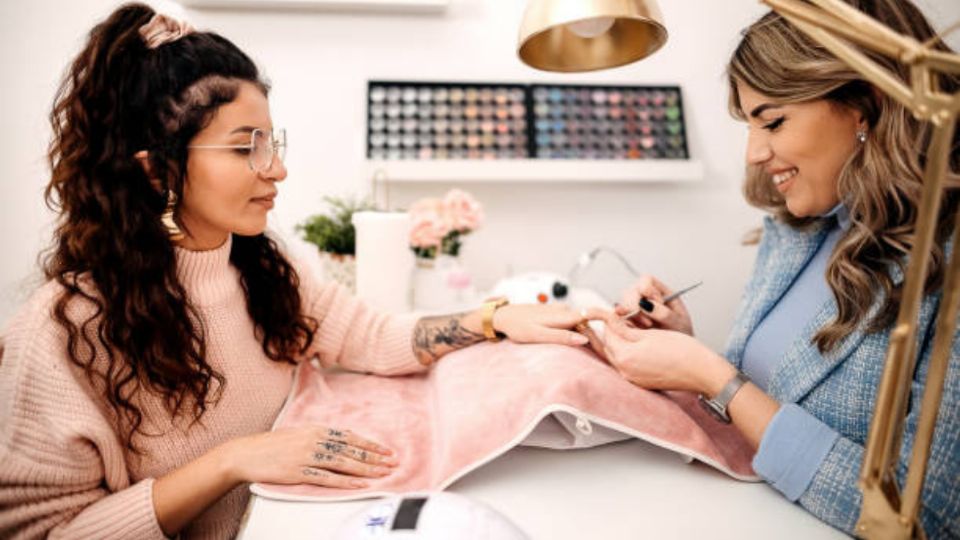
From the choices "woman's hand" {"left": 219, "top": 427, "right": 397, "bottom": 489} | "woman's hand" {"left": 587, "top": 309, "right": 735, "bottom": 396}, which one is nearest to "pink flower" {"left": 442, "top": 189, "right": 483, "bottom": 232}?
"woman's hand" {"left": 587, "top": 309, "right": 735, "bottom": 396}

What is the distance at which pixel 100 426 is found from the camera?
72 centimetres

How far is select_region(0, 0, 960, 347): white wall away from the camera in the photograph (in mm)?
1820

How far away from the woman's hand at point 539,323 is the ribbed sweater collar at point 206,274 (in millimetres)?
464

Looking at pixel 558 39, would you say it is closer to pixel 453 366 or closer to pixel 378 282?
pixel 453 366

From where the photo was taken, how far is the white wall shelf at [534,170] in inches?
71.3

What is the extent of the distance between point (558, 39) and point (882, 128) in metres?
0.49

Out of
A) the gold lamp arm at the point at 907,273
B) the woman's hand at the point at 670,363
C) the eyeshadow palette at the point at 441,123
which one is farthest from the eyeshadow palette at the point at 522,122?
the gold lamp arm at the point at 907,273

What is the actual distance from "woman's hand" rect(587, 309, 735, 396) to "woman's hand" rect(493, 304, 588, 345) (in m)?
0.11

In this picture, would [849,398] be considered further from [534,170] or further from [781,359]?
[534,170]

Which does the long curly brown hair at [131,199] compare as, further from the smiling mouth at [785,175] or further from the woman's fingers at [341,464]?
the smiling mouth at [785,175]

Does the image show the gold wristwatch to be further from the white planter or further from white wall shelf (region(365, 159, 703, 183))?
white wall shelf (region(365, 159, 703, 183))

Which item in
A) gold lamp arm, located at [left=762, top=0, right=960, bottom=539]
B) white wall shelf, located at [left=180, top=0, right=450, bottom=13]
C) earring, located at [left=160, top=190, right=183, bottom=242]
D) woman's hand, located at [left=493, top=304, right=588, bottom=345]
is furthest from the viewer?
white wall shelf, located at [left=180, top=0, right=450, bottom=13]

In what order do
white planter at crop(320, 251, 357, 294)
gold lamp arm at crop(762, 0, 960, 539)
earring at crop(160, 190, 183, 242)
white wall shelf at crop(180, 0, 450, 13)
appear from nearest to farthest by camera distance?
gold lamp arm at crop(762, 0, 960, 539), earring at crop(160, 190, 183, 242), white planter at crop(320, 251, 357, 294), white wall shelf at crop(180, 0, 450, 13)

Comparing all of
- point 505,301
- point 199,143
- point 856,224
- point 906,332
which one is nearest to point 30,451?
point 199,143
